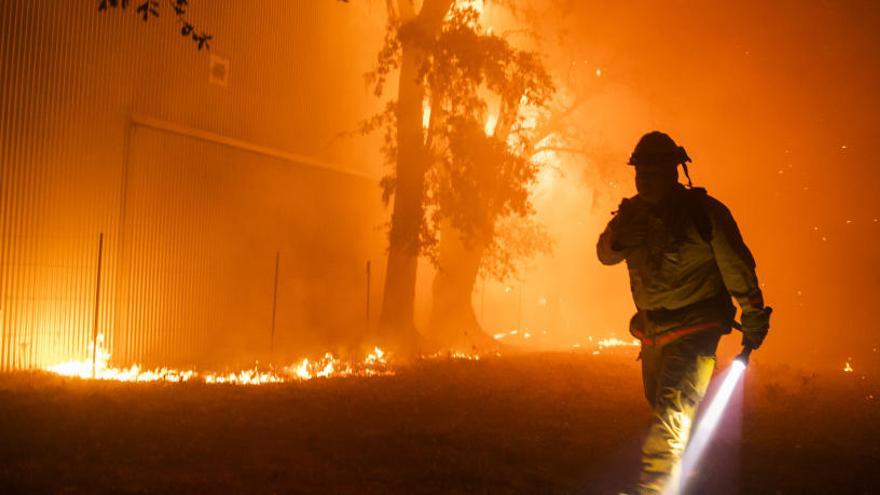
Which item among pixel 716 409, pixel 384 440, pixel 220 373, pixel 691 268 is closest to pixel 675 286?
pixel 691 268

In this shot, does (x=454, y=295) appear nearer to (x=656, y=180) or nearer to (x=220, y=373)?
(x=220, y=373)

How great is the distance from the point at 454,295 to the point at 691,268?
48.2 feet

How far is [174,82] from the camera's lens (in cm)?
1400

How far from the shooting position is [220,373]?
504 inches

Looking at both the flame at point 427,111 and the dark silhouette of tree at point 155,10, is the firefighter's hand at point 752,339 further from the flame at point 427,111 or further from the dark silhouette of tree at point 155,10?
the flame at point 427,111

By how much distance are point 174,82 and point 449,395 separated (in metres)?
8.57

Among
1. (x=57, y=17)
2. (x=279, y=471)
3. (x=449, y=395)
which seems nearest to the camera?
(x=279, y=471)

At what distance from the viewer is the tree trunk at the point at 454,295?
19.0 meters

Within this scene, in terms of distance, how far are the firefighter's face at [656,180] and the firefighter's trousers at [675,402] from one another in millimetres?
900

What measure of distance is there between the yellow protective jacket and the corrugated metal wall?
978 cm

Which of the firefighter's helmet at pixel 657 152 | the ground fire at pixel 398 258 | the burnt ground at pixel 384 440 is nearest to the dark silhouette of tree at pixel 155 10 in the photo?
the ground fire at pixel 398 258

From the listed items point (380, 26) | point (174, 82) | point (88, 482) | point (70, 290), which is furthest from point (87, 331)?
point (380, 26)

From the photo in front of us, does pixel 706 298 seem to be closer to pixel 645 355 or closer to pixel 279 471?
pixel 645 355

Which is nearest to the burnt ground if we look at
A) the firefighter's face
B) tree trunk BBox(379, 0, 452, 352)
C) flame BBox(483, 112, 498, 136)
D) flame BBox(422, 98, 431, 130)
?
the firefighter's face
